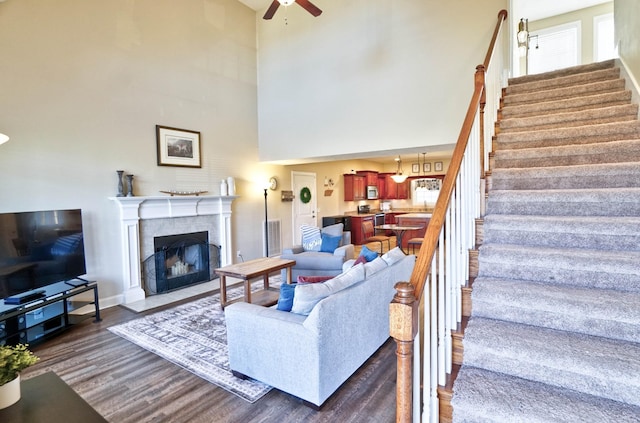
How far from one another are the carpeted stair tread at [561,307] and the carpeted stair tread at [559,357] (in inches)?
1.8

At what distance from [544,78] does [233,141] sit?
5.01 meters

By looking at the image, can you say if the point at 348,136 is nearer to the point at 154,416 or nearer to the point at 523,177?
the point at 523,177

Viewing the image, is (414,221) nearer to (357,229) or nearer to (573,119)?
(357,229)

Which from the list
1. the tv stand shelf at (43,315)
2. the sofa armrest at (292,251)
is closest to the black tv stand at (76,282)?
the tv stand shelf at (43,315)

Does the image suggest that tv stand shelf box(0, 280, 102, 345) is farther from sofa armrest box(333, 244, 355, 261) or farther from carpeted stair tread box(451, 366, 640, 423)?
carpeted stair tread box(451, 366, 640, 423)

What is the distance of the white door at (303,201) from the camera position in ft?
25.4

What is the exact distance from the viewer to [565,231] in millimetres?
2248

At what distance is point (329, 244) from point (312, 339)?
127 inches

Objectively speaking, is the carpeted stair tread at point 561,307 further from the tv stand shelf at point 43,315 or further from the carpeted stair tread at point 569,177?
the tv stand shelf at point 43,315

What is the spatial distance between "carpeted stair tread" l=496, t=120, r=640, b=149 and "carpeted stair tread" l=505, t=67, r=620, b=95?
1.23 m

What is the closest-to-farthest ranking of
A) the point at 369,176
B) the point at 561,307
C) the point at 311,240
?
1. the point at 561,307
2. the point at 311,240
3. the point at 369,176

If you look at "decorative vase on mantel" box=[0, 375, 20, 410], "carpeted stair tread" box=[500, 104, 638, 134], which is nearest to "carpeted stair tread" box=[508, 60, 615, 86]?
"carpeted stair tread" box=[500, 104, 638, 134]

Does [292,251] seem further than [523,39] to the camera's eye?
No

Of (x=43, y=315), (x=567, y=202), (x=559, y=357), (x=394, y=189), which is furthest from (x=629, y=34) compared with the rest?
(x=394, y=189)
